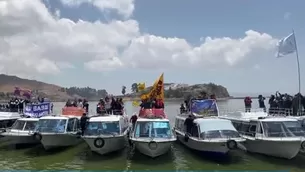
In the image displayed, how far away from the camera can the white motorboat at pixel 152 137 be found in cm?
2192

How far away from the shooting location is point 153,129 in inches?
913

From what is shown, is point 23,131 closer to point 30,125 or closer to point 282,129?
point 30,125

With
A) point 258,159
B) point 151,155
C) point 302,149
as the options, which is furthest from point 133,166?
point 302,149

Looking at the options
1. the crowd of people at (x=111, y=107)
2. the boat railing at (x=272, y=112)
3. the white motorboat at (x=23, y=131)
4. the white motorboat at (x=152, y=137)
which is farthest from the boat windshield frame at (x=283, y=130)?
the white motorboat at (x=23, y=131)

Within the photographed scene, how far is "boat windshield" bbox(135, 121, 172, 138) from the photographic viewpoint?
75.3 ft

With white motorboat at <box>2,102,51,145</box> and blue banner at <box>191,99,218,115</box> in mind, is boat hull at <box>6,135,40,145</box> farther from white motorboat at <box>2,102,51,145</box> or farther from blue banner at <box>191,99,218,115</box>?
blue banner at <box>191,99,218,115</box>

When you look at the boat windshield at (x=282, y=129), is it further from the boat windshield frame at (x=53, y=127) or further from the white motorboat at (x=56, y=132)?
the boat windshield frame at (x=53, y=127)

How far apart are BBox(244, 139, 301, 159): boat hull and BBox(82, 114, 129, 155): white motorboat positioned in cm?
898

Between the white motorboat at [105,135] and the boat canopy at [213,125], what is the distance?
542 centimetres

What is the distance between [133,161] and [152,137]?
194cm

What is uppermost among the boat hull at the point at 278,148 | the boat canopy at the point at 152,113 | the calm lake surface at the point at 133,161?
the boat canopy at the point at 152,113

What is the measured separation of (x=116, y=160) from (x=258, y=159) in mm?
8970

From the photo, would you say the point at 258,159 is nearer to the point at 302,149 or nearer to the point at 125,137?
the point at 302,149

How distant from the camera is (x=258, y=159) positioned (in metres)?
22.7
